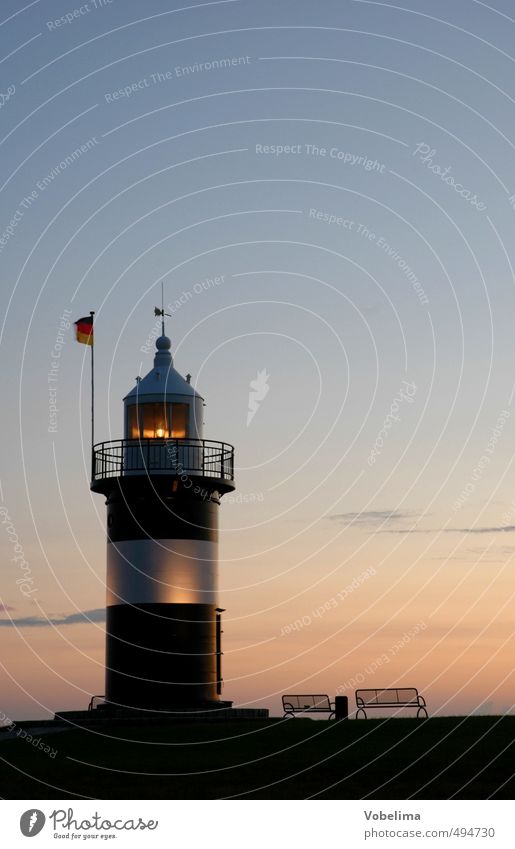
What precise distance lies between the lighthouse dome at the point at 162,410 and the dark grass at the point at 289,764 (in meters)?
11.2

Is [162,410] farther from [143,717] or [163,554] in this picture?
[143,717]

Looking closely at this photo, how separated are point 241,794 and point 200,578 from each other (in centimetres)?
1908

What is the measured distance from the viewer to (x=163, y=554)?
145ft

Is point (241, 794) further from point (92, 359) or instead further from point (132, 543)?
point (92, 359)

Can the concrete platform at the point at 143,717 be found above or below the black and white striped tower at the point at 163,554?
below

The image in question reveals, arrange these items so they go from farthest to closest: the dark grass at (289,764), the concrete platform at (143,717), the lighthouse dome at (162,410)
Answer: the lighthouse dome at (162,410) < the concrete platform at (143,717) < the dark grass at (289,764)

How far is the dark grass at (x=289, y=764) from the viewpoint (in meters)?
25.7

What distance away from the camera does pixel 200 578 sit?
44500mm
